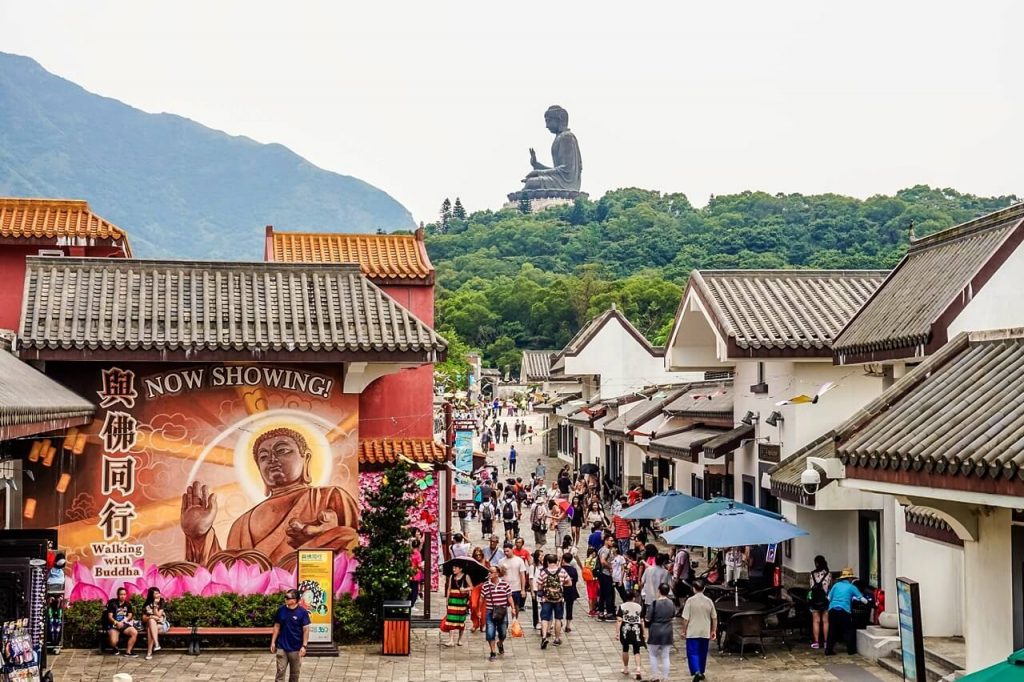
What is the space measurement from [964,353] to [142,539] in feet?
43.2

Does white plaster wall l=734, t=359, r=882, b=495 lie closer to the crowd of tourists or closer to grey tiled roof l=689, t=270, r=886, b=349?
grey tiled roof l=689, t=270, r=886, b=349

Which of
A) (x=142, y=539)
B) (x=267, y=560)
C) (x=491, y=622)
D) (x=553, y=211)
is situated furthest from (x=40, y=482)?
(x=553, y=211)

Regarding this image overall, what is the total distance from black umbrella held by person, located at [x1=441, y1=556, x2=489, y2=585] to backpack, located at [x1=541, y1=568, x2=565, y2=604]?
1239 millimetres

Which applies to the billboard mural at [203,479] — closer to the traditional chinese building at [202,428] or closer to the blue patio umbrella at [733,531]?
the traditional chinese building at [202,428]

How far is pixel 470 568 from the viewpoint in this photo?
21406 mm

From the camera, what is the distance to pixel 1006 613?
1164 centimetres

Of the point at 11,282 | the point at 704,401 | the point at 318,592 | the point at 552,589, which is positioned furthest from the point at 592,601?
the point at 11,282

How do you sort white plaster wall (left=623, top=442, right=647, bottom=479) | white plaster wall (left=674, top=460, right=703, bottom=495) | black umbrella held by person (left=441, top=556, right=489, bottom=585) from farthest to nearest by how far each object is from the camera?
white plaster wall (left=623, top=442, right=647, bottom=479) → white plaster wall (left=674, top=460, right=703, bottom=495) → black umbrella held by person (left=441, top=556, right=489, bottom=585)

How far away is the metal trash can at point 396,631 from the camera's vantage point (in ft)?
64.1

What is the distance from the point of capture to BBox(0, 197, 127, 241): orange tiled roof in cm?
2595

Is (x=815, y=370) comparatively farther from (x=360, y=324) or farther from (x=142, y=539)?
(x=142, y=539)

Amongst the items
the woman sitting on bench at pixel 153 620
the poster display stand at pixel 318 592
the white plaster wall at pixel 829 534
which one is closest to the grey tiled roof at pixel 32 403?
the woman sitting on bench at pixel 153 620

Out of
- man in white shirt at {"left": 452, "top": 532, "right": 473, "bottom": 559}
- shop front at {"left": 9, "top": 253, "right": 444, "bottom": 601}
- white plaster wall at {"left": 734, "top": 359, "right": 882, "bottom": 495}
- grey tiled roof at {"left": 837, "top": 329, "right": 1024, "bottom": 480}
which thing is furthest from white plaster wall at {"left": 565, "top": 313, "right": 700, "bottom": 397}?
grey tiled roof at {"left": 837, "top": 329, "right": 1024, "bottom": 480}

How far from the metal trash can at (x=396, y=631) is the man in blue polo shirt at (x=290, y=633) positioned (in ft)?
11.2
